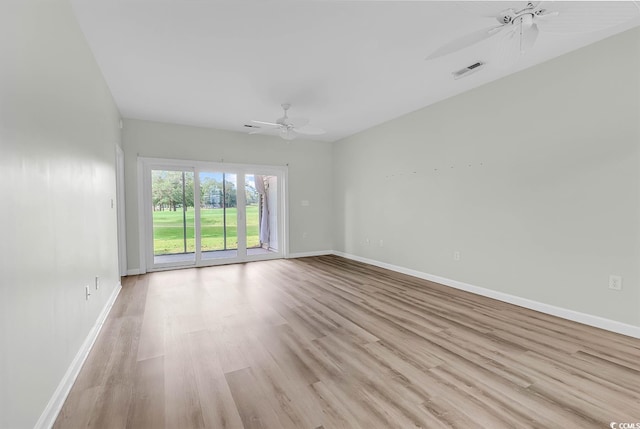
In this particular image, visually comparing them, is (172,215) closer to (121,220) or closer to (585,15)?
(121,220)

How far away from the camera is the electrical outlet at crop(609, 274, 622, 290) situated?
2.70 meters

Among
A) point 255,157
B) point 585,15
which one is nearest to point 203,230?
point 255,157

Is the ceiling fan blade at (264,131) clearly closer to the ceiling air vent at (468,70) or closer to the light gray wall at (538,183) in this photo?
the light gray wall at (538,183)

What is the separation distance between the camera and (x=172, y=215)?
5.46 meters

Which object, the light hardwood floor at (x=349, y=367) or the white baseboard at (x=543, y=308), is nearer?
the light hardwood floor at (x=349, y=367)

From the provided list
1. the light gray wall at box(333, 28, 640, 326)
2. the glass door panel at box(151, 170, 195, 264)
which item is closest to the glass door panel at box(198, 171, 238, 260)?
the glass door panel at box(151, 170, 195, 264)

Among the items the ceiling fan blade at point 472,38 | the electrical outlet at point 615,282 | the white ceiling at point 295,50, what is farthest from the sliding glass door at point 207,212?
the electrical outlet at point 615,282

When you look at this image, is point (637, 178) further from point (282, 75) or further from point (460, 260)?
point (282, 75)

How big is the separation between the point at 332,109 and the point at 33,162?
391cm

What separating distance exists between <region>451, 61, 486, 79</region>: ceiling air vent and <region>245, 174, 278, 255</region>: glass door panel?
14.0ft

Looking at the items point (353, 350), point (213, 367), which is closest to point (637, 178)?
point (353, 350)

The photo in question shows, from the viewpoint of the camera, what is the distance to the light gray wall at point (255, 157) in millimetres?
5070

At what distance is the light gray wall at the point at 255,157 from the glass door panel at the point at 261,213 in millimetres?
394

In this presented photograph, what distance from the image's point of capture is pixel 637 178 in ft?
8.48
